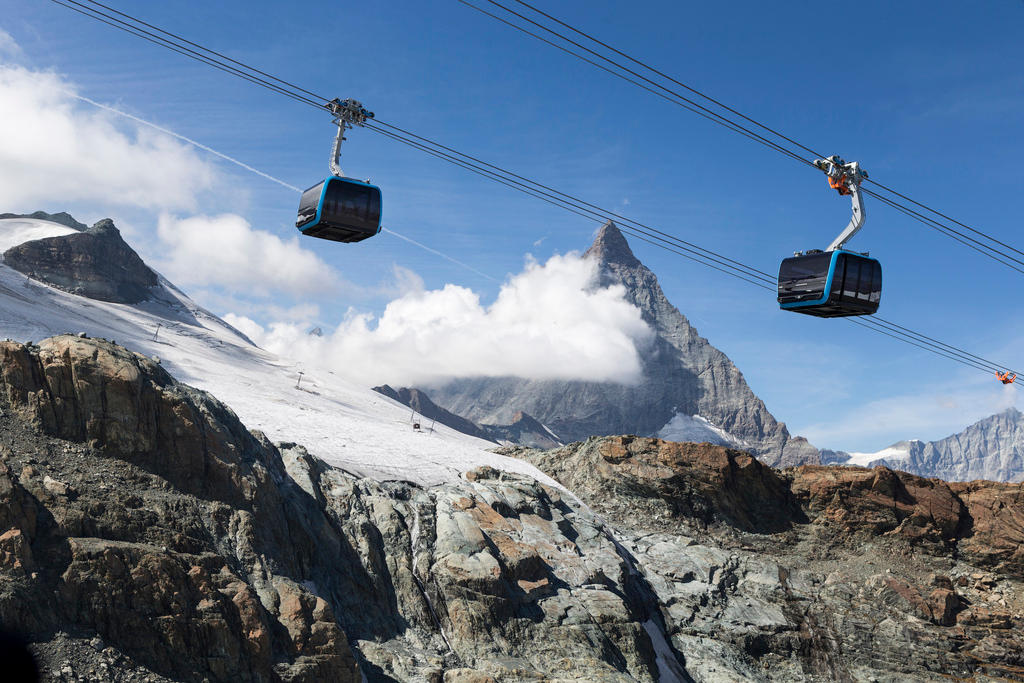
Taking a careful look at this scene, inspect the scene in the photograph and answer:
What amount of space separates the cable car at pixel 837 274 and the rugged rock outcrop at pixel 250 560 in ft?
69.8

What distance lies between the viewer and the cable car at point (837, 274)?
69.8ft

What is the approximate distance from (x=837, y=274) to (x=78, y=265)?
204 meters

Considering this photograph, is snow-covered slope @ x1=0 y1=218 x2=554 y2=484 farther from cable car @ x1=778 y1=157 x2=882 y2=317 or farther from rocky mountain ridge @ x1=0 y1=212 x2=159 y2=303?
cable car @ x1=778 y1=157 x2=882 y2=317

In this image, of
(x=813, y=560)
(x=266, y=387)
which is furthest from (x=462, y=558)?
(x=266, y=387)

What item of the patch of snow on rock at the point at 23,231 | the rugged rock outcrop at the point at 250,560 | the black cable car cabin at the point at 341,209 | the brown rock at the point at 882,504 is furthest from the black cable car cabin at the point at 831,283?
the patch of snow on rock at the point at 23,231

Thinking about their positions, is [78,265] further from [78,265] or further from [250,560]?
[250,560]

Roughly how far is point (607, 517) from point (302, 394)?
81620mm

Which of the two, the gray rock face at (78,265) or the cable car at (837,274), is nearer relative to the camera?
the cable car at (837,274)

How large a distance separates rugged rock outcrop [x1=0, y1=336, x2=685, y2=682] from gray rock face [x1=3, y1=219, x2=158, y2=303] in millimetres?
163027

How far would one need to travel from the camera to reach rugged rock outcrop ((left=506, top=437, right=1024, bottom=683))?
4719cm

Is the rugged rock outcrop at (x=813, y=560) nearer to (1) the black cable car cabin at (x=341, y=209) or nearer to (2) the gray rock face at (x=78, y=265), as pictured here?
(1) the black cable car cabin at (x=341, y=209)

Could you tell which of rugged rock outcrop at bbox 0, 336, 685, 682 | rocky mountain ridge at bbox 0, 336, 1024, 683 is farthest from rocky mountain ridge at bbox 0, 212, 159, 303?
rugged rock outcrop at bbox 0, 336, 685, 682

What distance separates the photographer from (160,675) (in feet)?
74.1

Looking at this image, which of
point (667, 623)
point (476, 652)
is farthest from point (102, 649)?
point (667, 623)
